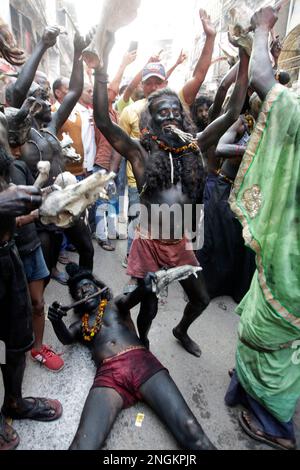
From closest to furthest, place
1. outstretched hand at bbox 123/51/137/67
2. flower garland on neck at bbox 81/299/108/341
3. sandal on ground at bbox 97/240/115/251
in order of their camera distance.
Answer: flower garland on neck at bbox 81/299/108/341, outstretched hand at bbox 123/51/137/67, sandal on ground at bbox 97/240/115/251

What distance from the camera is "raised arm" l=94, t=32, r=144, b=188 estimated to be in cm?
207

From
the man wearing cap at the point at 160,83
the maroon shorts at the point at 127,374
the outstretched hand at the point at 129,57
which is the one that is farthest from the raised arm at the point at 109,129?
the outstretched hand at the point at 129,57

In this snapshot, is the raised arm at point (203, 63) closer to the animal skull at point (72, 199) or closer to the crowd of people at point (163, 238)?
the crowd of people at point (163, 238)

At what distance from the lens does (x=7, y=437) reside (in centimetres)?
188

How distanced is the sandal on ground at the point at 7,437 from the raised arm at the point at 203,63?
3.32 m

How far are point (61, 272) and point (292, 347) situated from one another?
9.57ft

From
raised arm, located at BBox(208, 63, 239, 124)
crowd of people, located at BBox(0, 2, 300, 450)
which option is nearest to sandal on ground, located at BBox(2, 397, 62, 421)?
crowd of people, located at BBox(0, 2, 300, 450)

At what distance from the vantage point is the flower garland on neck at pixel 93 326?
2506 mm

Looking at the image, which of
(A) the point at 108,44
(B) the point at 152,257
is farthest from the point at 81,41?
(B) the point at 152,257

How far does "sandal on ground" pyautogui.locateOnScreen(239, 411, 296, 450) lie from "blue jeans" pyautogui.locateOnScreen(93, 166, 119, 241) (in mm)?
3418

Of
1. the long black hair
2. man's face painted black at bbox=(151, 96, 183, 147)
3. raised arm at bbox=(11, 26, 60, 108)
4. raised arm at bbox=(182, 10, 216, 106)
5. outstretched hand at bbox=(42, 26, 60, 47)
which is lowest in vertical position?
the long black hair

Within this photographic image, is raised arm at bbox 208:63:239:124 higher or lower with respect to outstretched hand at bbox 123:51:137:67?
lower

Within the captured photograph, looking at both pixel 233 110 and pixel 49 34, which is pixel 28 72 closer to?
pixel 49 34

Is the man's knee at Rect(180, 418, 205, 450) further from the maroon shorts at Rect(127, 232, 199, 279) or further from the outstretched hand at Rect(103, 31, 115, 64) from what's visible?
the outstretched hand at Rect(103, 31, 115, 64)
